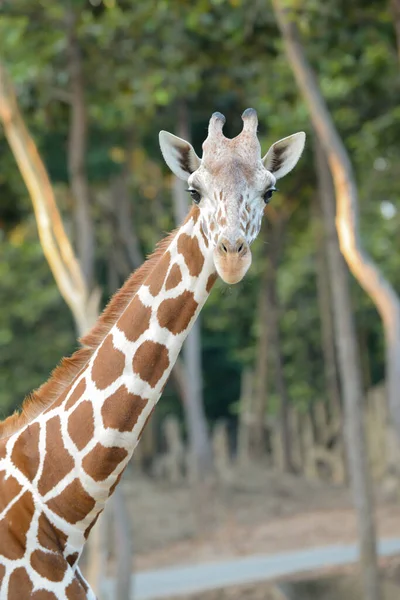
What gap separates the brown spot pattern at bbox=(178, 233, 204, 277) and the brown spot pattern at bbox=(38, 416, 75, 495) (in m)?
1.00

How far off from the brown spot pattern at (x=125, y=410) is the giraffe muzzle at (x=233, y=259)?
853 mm

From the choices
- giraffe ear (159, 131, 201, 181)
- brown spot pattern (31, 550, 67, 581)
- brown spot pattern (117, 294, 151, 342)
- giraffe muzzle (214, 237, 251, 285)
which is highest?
giraffe ear (159, 131, 201, 181)

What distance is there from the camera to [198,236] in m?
4.59

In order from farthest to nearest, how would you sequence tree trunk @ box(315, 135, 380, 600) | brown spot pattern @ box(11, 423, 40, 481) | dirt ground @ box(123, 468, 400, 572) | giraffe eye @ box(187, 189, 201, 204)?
dirt ground @ box(123, 468, 400, 572), tree trunk @ box(315, 135, 380, 600), brown spot pattern @ box(11, 423, 40, 481), giraffe eye @ box(187, 189, 201, 204)

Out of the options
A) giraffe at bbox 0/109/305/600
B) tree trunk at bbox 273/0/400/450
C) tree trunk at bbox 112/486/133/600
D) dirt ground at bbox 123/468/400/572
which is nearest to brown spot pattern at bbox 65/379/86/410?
giraffe at bbox 0/109/305/600

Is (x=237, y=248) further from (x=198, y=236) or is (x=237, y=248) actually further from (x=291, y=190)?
(x=291, y=190)

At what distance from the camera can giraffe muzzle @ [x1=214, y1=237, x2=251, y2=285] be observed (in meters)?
4.07

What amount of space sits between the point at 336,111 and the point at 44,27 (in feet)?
15.7

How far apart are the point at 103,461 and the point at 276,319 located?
60.9ft

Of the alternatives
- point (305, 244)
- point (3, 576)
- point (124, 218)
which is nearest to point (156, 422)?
point (305, 244)

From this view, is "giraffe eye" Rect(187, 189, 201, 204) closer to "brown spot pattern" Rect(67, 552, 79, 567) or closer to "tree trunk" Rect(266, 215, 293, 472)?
"brown spot pattern" Rect(67, 552, 79, 567)

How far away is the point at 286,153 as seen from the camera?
4.77 metres

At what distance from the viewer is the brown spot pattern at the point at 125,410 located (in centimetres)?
465

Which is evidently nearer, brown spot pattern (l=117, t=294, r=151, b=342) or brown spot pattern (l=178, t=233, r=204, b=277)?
brown spot pattern (l=178, t=233, r=204, b=277)
